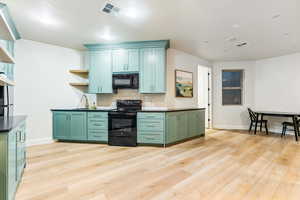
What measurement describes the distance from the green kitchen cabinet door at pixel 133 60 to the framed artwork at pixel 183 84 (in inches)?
48.7

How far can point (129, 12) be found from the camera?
116 inches

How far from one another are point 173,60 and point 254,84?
357 cm

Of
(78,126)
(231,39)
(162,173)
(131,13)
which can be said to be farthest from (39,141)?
(231,39)

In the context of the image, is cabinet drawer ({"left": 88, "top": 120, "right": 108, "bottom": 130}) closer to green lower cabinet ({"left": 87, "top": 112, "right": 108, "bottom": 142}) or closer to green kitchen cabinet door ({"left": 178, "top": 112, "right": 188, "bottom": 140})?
green lower cabinet ({"left": 87, "top": 112, "right": 108, "bottom": 142})

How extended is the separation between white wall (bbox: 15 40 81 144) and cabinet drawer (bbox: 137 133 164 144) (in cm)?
220

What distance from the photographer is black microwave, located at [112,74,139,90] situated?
462cm

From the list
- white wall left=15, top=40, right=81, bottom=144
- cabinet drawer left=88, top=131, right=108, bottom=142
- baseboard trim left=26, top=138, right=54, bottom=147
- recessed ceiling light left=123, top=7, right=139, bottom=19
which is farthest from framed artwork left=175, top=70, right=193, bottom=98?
baseboard trim left=26, top=138, right=54, bottom=147

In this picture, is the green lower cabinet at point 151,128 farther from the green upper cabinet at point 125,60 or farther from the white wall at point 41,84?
the white wall at point 41,84

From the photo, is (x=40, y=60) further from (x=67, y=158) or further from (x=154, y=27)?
(x=154, y=27)

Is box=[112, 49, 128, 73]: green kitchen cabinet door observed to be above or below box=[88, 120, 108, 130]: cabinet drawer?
above

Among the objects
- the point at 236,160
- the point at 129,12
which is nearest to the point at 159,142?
the point at 236,160

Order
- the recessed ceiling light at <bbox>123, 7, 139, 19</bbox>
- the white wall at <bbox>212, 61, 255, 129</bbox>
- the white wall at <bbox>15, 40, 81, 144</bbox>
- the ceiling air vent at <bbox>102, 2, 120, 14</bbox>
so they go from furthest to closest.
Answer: the white wall at <bbox>212, 61, 255, 129</bbox>
the white wall at <bbox>15, 40, 81, 144</bbox>
the recessed ceiling light at <bbox>123, 7, 139, 19</bbox>
the ceiling air vent at <bbox>102, 2, 120, 14</bbox>

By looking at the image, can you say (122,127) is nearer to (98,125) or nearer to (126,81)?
(98,125)

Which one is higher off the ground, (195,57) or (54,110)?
(195,57)
